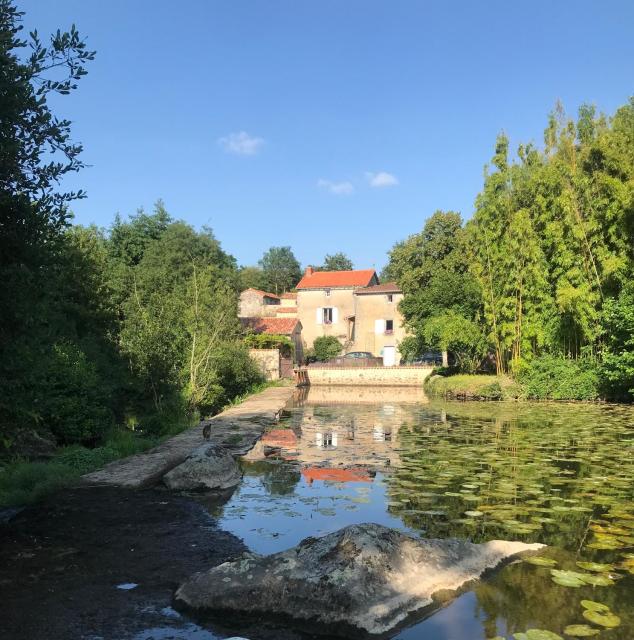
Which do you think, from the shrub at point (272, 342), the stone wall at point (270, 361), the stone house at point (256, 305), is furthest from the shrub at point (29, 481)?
the stone house at point (256, 305)

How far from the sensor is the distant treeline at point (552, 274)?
17.9 meters

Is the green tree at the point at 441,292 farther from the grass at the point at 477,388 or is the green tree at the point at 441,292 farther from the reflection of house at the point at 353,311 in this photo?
the reflection of house at the point at 353,311

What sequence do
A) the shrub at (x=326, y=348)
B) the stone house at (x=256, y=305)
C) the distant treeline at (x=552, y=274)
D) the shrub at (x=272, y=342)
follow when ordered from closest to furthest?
the distant treeline at (x=552, y=274), the shrub at (x=272, y=342), the shrub at (x=326, y=348), the stone house at (x=256, y=305)

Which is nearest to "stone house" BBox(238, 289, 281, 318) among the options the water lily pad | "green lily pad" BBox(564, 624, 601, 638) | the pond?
the pond

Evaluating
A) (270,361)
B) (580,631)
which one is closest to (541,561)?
(580,631)

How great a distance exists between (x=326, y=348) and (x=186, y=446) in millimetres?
31987

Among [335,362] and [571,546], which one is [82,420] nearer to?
[571,546]

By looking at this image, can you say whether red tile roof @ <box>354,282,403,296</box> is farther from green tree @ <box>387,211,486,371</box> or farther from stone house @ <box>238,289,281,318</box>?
stone house @ <box>238,289,281,318</box>

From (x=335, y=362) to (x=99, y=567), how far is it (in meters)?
32.9

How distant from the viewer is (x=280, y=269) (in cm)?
8556

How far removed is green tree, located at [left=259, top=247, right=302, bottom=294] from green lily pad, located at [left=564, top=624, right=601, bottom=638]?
75.0m

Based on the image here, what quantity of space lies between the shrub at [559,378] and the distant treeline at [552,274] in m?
0.04

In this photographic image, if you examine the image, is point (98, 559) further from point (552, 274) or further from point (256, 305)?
point (256, 305)

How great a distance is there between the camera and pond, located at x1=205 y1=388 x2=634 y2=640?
3.96 m
